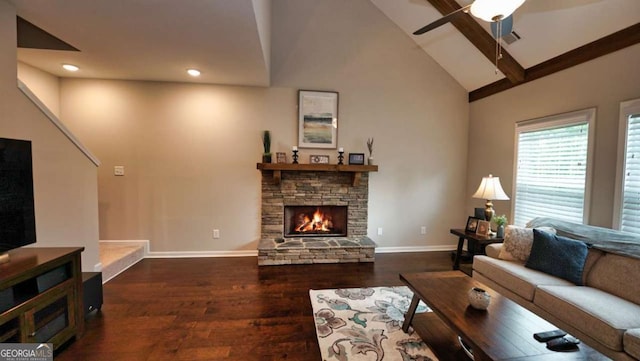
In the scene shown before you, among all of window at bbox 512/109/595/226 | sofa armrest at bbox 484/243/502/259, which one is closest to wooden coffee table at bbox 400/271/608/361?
sofa armrest at bbox 484/243/502/259

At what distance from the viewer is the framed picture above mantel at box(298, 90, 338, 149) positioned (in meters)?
4.06

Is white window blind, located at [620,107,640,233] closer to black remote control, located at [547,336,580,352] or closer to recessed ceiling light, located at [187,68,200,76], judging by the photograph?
black remote control, located at [547,336,580,352]

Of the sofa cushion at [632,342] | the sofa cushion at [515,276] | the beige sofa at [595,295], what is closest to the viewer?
the sofa cushion at [632,342]

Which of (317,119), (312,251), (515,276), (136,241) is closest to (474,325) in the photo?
(515,276)

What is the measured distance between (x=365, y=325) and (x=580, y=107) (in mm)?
3249

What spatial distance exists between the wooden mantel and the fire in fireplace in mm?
576

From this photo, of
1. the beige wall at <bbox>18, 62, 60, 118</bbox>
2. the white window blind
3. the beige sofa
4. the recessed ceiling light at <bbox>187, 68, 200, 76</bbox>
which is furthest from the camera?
the recessed ceiling light at <bbox>187, 68, 200, 76</bbox>

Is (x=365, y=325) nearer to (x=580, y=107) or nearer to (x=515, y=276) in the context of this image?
(x=515, y=276)

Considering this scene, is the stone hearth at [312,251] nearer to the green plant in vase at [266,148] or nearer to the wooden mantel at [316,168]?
the wooden mantel at [316,168]

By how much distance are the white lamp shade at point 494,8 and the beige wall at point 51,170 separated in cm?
347

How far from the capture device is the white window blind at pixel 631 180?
2.42 meters

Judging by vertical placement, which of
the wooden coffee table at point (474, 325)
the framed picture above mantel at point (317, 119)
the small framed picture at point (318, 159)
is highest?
the framed picture above mantel at point (317, 119)

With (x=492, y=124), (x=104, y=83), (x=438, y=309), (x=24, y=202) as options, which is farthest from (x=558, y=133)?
(x=104, y=83)

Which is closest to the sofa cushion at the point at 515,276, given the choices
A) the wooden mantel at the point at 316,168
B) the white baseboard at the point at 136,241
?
the wooden mantel at the point at 316,168
